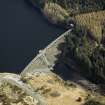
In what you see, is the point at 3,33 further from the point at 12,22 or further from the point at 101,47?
the point at 101,47

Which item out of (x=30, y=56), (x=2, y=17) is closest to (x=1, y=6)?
(x=2, y=17)

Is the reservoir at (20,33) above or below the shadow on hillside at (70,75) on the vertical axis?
above

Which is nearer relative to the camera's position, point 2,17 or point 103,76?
point 103,76

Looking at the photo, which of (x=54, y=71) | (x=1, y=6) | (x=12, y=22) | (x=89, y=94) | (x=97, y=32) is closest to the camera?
(x=89, y=94)

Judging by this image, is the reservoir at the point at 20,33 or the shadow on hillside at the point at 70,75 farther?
the reservoir at the point at 20,33

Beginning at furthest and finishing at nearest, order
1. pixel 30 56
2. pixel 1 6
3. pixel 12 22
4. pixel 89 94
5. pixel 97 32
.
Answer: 1. pixel 1 6
2. pixel 12 22
3. pixel 97 32
4. pixel 30 56
5. pixel 89 94
